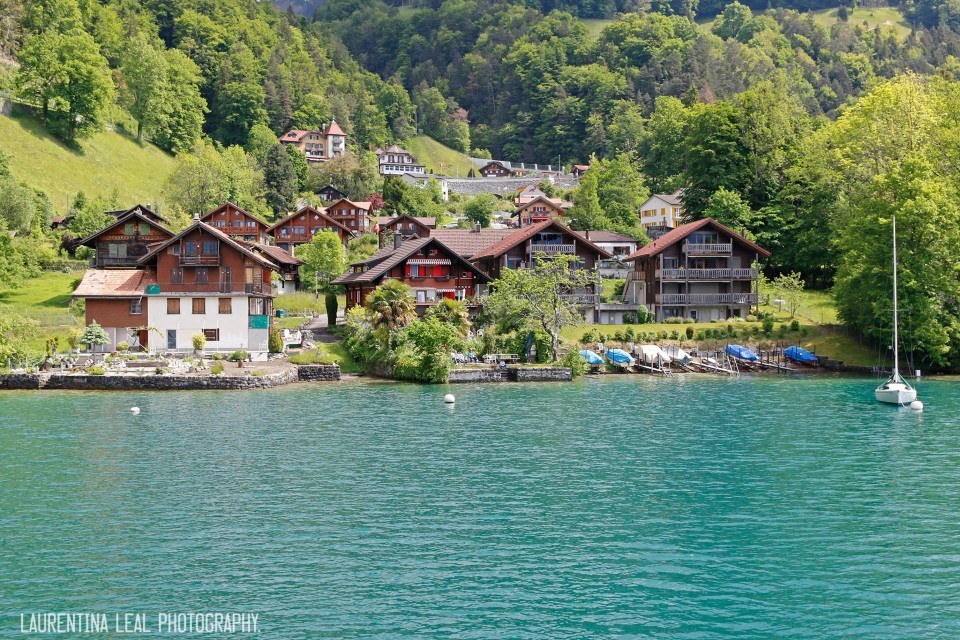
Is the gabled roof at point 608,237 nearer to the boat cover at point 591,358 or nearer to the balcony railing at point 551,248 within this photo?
the balcony railing at point 551,248

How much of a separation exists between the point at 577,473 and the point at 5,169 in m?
88.4

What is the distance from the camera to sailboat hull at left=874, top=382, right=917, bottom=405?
173 ft

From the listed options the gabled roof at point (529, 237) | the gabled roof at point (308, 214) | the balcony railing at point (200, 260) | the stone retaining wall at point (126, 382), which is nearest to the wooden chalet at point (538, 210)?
the gabled roof at point (308, 214)

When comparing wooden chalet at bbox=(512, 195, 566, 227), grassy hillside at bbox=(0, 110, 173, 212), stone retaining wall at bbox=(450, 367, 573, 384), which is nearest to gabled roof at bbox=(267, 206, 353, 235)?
grassy hillside at bbox=(0, 110, 173, 212)

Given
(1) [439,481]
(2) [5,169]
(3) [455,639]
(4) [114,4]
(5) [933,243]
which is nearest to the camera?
(3) [455,639]

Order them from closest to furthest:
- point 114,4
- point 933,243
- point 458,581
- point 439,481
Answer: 1. point 458,581
2. point 439,481
3. point 933,243
4. point 114,4

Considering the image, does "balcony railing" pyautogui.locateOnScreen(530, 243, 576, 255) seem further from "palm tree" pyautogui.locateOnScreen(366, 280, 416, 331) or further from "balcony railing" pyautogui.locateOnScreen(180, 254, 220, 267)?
"balcony railing" pyautogui.locateOnScreen(180, 254, 220, 267)

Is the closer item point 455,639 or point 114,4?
point 455,639

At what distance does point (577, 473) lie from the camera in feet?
115

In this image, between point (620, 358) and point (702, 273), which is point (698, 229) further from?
point (620, 358)

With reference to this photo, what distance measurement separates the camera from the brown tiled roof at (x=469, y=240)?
305 ft

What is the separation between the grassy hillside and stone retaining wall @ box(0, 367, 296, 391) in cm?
5852

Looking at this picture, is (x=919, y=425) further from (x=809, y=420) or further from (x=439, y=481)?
(x=439, y=481)


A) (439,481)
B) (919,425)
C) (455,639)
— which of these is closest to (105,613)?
(455,639)
